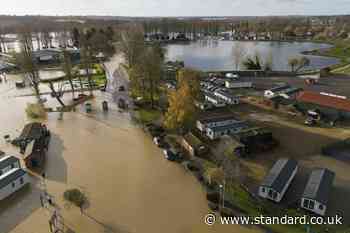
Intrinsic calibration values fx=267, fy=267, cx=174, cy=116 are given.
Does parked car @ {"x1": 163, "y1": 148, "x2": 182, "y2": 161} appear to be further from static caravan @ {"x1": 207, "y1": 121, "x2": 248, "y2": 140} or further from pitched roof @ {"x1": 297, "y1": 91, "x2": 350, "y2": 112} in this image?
pitched roof @ {"x1": 297, "y1": 91, "x2": 350, "y2": 112}

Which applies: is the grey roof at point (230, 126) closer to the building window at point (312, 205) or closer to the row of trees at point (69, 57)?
the building window at point (312, 205)

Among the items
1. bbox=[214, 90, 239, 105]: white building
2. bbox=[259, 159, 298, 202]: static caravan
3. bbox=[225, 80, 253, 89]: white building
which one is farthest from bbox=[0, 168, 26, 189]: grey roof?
bbox=[225, 80, 253, 89]: white building

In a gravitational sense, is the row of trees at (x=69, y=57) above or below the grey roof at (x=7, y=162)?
above

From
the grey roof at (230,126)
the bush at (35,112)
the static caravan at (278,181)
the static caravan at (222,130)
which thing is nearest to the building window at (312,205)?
the static caravan at (278,181)

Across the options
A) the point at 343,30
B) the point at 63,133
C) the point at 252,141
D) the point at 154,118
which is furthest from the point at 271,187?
the point at 343,30

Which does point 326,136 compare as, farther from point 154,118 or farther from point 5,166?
point 5,166

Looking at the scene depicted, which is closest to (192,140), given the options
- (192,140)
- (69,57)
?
(192,140)

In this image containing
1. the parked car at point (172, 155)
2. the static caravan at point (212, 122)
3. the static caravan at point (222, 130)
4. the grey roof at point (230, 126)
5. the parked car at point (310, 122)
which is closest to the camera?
the parked car at point (172, 155)
